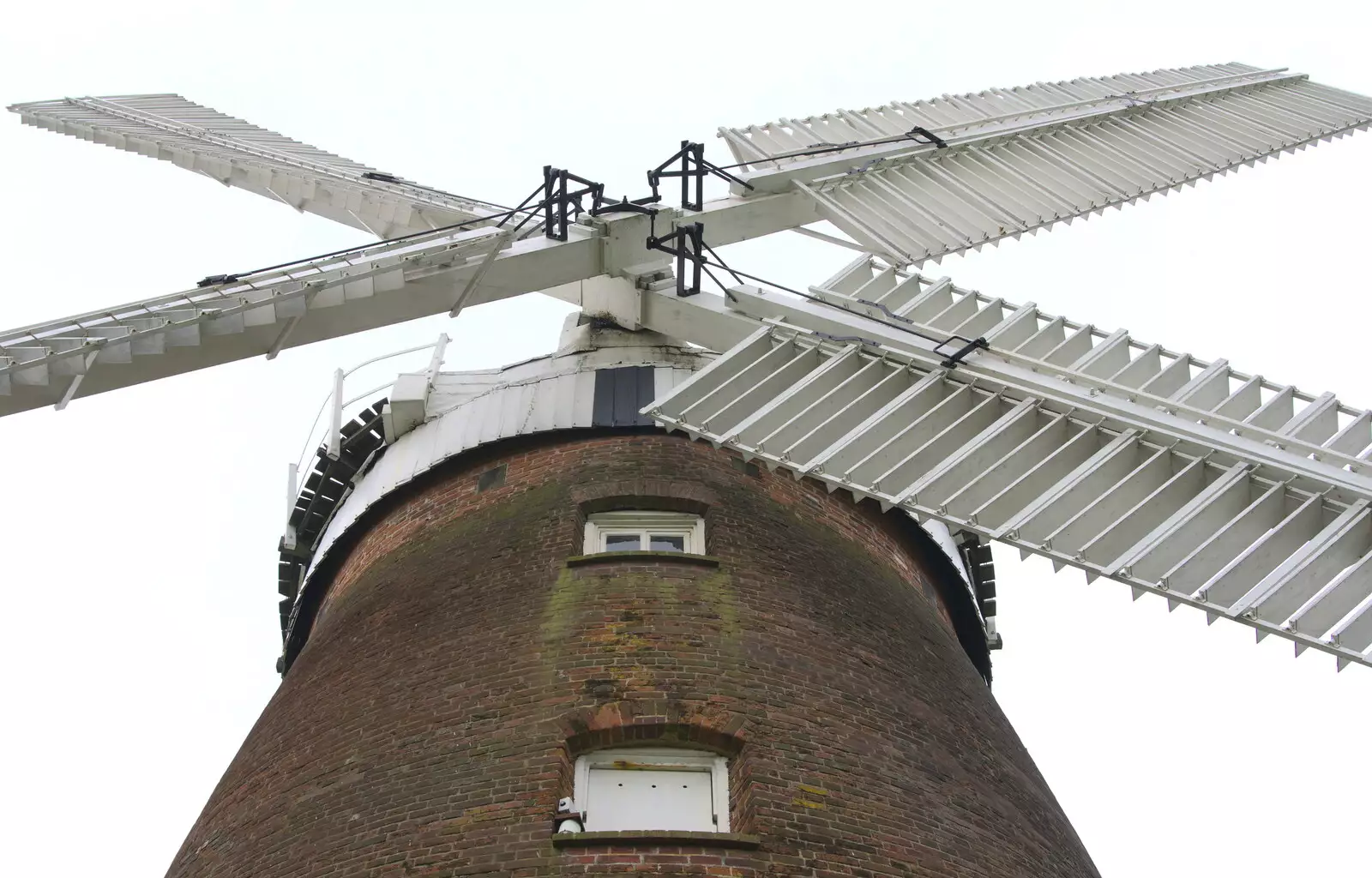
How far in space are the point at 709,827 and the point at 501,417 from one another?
178 inches

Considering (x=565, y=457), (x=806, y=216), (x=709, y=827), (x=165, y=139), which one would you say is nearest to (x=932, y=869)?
(x=709, y=827)

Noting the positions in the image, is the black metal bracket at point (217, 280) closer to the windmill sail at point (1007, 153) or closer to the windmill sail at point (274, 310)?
the windmill sail at point (274, 310)

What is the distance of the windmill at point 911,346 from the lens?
852cm

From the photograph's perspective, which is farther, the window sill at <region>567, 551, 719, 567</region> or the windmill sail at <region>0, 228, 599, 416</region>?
the window sill at <region>567, 551, 719, 567</region>

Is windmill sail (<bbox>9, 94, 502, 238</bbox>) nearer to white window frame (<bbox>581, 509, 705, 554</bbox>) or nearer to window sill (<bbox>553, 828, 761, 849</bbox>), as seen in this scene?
white window frame (<bbox>581, 509, 705, 554</bbox>)

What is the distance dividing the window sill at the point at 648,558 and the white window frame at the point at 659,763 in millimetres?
1664

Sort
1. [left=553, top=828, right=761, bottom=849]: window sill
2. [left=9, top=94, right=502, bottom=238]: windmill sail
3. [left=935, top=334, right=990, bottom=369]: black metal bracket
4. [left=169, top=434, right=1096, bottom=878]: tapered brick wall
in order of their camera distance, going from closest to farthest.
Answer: [left=553, top=828, right=761, bottom=849]: window sill < [left=169, top=434, right=1096, bottom=878]: tapered brick wall < [left=935, top=334, right=990, bottom=369]: black metal bracket < [left=9, top=94, right=502, bottom=238]: windmill sail

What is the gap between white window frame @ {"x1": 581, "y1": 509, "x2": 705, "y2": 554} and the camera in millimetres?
11133

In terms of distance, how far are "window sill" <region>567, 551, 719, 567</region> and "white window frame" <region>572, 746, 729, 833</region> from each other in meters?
1.66

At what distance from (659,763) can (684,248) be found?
4511 millimetres

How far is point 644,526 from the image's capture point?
37.1 feet

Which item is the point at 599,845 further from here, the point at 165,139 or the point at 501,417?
the point at 165,139

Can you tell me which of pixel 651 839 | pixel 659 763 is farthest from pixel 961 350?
pixel 651 839

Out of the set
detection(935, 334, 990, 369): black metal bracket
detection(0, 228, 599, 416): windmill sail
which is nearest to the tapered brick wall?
detection(0, 228, 599, 416): windmill sail
